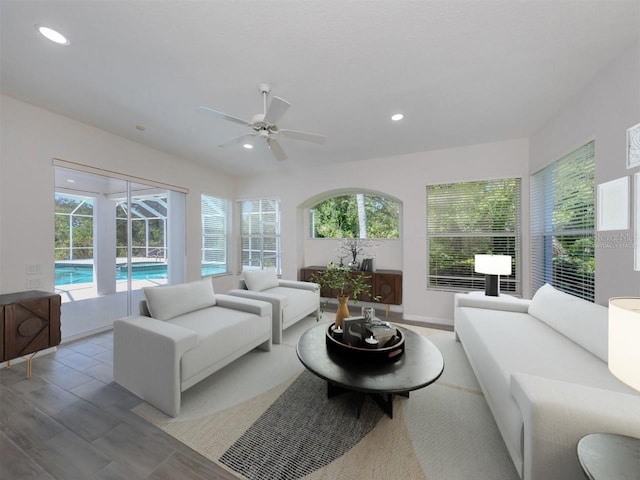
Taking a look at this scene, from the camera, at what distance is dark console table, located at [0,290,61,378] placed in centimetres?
227

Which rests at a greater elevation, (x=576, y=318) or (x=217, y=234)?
(x=217, y=234)

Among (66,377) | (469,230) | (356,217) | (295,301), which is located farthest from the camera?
(356,217)

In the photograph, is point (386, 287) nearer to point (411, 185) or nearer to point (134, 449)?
point (411, 185)

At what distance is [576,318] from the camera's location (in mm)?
1998

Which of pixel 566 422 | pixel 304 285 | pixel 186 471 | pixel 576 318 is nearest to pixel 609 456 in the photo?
pixel 566 422

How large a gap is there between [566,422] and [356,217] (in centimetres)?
430

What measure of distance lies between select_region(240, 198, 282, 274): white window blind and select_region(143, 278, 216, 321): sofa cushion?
2631 millimetres

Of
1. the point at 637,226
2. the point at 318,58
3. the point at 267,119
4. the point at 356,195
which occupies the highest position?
the point at 318,58

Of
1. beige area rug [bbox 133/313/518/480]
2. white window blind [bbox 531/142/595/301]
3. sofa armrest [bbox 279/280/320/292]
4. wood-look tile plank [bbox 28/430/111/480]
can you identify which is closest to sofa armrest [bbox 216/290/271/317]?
beige area rug [bbox 133/313/518/480]

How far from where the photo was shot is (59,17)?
1.67 meters

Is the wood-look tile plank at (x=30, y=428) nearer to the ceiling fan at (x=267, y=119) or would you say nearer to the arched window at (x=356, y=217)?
the ceiling fan at (x=267, y=119)

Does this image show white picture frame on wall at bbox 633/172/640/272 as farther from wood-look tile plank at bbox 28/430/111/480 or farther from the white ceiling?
wood-look tile plank at bbox 28/430/111/480

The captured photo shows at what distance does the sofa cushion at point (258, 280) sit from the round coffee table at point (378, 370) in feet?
5.40

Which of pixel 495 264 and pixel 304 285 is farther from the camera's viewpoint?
pixel 304 285
